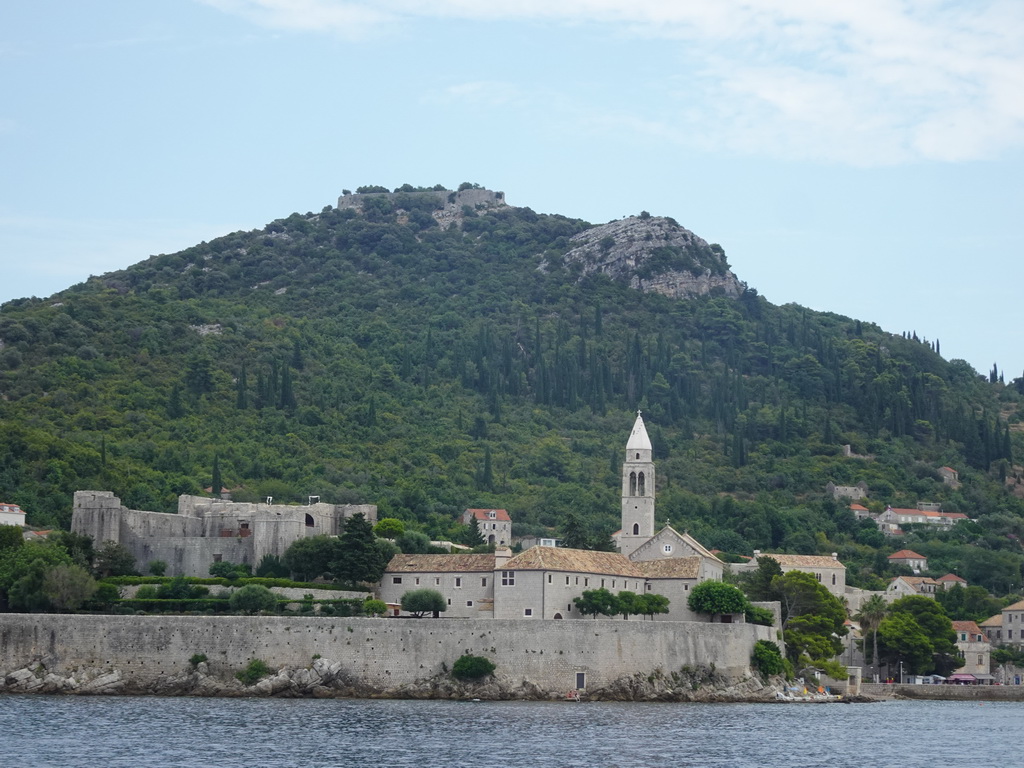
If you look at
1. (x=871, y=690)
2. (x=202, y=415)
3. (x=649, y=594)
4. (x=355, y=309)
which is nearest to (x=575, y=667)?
(x=649, y=594)

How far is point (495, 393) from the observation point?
13862 centimetres

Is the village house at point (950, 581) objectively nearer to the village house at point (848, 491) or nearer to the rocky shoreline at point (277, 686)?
the village house at point (848, 491)

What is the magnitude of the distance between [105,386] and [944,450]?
7101 centimetres

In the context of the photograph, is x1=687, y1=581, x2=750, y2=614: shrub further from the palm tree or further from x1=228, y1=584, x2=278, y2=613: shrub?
x1=228, y1=584, x2=278, y2=613: shrub

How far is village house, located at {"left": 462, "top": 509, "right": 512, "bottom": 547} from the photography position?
349 ft

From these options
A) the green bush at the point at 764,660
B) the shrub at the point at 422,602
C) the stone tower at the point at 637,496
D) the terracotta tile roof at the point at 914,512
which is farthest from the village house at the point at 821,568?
the terracotta tile roof at the point at 914,512

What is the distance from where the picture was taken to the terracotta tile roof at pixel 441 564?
7881 cm

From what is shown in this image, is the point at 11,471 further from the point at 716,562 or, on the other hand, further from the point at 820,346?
the point at 820,346

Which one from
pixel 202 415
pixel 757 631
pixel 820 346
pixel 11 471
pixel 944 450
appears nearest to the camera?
pixel 757 631

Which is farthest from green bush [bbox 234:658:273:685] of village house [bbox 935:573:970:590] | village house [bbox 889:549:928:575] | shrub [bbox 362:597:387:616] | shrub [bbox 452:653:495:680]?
village house [bbox 889:549:928:575]

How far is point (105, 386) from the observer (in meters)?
120

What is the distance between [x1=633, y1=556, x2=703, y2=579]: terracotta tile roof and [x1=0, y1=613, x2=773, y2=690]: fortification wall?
11.3 meters

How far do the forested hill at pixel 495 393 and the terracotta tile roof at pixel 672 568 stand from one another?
11.7 m

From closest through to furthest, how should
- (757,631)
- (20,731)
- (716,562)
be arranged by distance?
(20,731)
(757,631)
(716,562)
